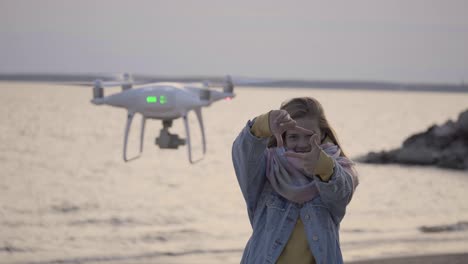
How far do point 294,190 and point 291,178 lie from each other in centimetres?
9

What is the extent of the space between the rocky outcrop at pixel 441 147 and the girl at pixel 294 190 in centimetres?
2369

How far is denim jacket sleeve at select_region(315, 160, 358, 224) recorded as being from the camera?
479 centimetres

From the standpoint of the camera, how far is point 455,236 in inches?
600

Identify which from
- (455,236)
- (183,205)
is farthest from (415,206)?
(455,236)

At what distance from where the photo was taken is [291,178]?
5008 mm

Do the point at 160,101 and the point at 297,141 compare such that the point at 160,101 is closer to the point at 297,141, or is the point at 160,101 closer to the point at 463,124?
the point at 297,141

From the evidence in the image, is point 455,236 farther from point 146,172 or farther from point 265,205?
point 146,172

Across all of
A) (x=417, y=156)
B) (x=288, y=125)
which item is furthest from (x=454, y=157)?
(x=288, y=125)

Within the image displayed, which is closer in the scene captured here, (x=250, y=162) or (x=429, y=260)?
(x=250, y=162)

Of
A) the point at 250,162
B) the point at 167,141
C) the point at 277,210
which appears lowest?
the point at 167,141

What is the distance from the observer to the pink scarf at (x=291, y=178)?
16.3 feet

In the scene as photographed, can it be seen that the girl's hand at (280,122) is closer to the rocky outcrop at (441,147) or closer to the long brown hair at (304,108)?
the long brown hair at (304,108)

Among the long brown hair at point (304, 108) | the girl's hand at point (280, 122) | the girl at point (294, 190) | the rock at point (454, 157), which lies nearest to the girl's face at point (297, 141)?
the girl at point (294, 190)

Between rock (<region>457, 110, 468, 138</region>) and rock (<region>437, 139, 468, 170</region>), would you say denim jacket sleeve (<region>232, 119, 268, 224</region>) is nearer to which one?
rock (<region>457, 110, 468, 138</region>)
